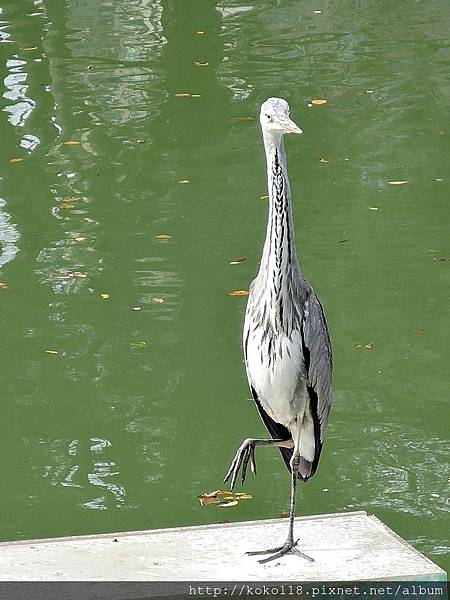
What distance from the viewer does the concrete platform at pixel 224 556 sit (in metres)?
4.41

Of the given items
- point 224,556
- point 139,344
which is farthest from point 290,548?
point 139,344

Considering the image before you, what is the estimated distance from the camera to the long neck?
4.22m

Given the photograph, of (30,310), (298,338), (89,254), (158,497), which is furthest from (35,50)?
(298,338)

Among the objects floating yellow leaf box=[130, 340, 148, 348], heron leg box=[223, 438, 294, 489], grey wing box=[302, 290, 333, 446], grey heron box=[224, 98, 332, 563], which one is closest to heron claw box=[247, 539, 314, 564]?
grey heron box=[224, 98, 332, 563]

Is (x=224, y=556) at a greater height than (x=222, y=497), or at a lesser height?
greater

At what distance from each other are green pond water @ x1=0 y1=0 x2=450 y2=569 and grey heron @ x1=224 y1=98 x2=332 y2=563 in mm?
1057

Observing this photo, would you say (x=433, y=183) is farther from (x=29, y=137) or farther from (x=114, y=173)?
(x=29, y=137)

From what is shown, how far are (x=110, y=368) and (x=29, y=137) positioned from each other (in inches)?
178

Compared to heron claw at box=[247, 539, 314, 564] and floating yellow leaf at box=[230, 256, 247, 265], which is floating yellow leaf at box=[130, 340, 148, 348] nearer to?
floating yellow leaf at box=[230, 256, 247, 265]

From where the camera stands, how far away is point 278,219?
167 inches

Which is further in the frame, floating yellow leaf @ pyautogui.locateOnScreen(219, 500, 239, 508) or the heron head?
floating yellow leaf @ pyautogui.locateOnScreen(219, 500, 239, 508)

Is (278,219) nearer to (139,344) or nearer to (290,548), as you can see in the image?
(290,548)

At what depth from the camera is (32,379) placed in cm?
683

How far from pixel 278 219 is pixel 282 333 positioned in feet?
1.35
